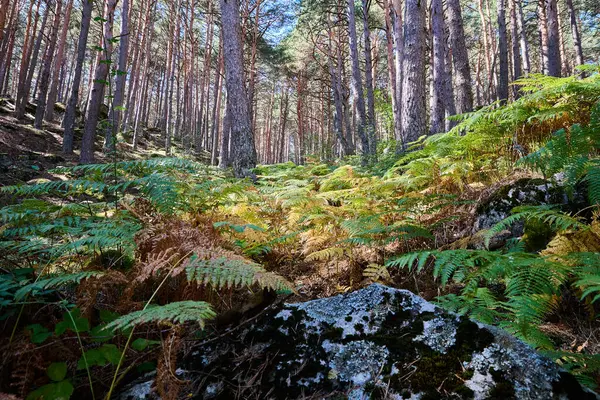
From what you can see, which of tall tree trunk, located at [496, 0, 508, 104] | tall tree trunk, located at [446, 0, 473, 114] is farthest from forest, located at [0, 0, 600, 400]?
tall tree trunk, located at [496, 0, 508, 104]

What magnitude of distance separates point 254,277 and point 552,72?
14120mm

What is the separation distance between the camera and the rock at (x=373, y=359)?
1.04 metres

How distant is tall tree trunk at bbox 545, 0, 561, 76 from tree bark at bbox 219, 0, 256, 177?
34.9 ft

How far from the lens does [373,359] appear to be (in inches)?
47.5

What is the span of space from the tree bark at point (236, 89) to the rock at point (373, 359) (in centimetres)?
656

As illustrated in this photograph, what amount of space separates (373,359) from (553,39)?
14.1 meters

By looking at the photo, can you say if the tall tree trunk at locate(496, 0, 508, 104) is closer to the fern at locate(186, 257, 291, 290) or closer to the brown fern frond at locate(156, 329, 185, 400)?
the fern at locate(186, 257, 291, 290)

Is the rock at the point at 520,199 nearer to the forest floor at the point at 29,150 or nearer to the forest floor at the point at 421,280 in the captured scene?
the forest floor at the point at 421,280

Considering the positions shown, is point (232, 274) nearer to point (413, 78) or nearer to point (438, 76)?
point (413, 78)

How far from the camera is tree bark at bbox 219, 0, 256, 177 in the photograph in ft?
25.3

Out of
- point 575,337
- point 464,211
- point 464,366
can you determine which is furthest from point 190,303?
point 464,211

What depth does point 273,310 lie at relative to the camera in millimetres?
1505

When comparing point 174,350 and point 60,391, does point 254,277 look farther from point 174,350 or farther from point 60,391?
point 60,391

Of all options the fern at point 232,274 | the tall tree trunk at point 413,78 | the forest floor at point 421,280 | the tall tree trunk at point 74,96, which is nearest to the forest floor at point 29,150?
the tall tree trunk at point 74,96
